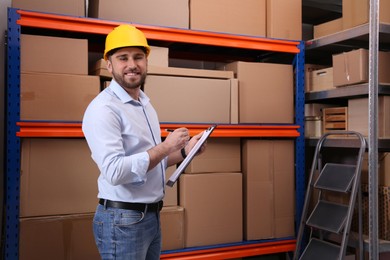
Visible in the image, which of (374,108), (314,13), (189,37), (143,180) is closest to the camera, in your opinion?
(143,180)

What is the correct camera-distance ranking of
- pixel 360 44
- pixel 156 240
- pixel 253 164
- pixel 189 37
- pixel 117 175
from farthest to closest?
pixel 360 44 → pixel 253 164 → pixel 189 37 → pixel 156 240 → pixel 117 175

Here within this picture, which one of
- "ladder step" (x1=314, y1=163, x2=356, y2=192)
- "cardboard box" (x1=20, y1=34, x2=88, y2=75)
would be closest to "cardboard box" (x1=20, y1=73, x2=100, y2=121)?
"cardboard box" (x1=20, y1=34, x2=88, y2=75)

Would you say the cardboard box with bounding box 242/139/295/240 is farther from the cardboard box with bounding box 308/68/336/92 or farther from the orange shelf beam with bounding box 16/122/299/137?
the cardboard box with bounding box 308/68/336/92

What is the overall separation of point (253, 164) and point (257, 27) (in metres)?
1.08

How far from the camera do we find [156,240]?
204cm

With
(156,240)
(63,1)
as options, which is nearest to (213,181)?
(156,240)

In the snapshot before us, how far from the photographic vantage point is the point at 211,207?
2.99m

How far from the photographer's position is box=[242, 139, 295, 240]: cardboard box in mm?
3123

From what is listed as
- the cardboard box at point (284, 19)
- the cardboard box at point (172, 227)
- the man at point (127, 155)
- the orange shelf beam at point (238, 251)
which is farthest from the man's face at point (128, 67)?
the cardboard box at point (284, 19)

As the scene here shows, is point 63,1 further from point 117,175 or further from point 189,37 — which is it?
point 117,175

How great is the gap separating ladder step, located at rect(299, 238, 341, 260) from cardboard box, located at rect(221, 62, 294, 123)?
38.3 inches

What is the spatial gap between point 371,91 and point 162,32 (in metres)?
1.41

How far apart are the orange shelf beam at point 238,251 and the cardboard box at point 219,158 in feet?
1.91

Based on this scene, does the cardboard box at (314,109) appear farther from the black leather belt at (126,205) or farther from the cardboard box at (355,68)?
the black leather belt at (126,205)
